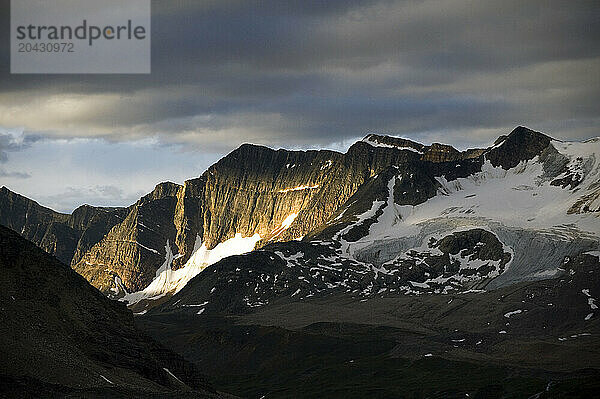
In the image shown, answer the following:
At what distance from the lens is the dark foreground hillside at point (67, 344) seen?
10281 cm

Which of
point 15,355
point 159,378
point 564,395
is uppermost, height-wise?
point 15,355

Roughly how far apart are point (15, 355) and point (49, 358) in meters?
4.81

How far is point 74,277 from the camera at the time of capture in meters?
142

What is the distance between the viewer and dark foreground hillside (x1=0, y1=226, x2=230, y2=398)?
103 meters

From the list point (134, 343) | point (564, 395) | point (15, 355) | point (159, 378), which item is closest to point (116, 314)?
point (134, 343)

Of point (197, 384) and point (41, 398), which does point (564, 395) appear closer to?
point (197, 384)

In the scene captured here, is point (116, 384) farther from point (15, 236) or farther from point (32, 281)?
point (15, 236)

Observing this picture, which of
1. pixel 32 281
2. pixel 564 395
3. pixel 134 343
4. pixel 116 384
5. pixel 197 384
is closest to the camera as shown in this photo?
pixel 116 384

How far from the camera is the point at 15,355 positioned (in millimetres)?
105375

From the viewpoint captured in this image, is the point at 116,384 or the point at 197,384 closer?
the point at 116,384

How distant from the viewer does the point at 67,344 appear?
121 meters

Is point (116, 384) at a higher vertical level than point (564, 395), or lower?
higher

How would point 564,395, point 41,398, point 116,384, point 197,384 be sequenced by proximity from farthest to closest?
1. point 564,395
2. point 197,384
3. point 116,384
4. point 41,398

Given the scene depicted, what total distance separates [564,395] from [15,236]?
103 m
